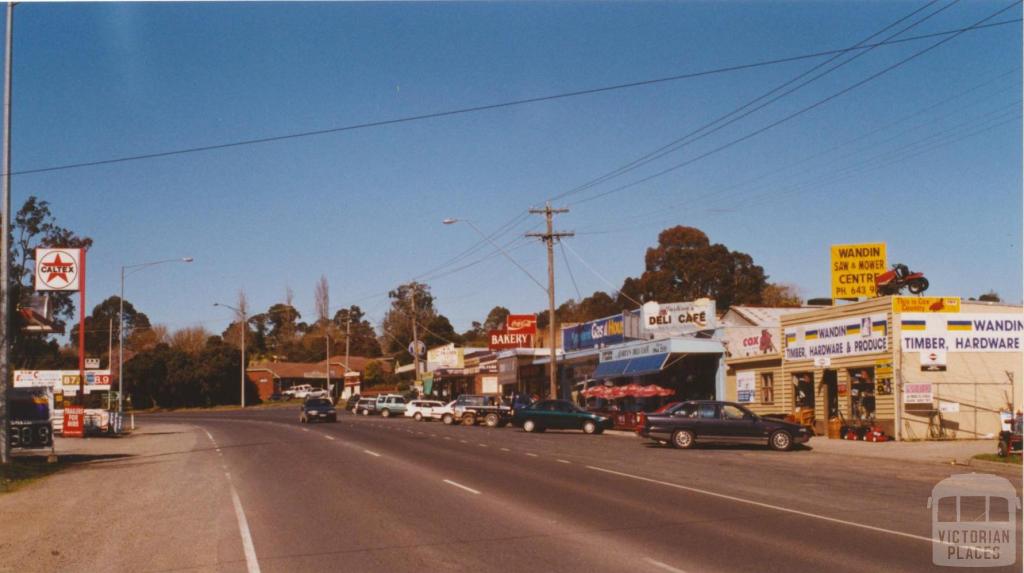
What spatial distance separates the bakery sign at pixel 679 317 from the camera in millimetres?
46688

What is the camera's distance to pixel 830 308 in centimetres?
3638

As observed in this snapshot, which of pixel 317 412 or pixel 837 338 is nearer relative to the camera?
pixel 837 338

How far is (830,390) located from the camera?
3625 centimetres

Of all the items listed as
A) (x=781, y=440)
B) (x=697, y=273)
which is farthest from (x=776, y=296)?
(x=781, y=440)

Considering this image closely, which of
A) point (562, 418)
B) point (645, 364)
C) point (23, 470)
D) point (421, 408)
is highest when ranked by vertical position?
point (645, 364)

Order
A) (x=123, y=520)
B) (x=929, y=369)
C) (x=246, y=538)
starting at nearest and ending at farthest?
(x=246, y=538) → (x=123, y=520) → (x=929, y=369)

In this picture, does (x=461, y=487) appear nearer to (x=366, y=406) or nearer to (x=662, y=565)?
(x=662, y=565)

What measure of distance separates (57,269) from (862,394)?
88.8 feet

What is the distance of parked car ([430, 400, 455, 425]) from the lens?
54300 millimetres

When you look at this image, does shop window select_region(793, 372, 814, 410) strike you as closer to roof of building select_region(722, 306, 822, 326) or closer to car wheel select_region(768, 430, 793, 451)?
car wheel select_region(768, 430, 793, 451)

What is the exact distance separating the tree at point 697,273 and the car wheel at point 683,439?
5405 cm

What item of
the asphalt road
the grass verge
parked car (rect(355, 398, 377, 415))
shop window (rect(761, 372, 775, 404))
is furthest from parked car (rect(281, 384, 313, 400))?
the asphalt road

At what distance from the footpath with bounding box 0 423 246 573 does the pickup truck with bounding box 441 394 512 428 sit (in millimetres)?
25815

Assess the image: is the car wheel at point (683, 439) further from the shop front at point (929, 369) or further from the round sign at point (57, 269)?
the round sign at point (57, 269)
